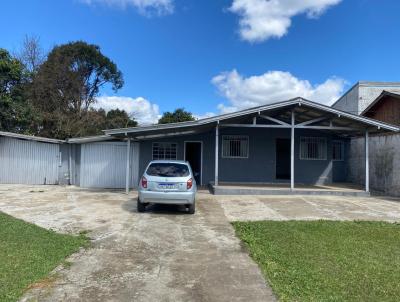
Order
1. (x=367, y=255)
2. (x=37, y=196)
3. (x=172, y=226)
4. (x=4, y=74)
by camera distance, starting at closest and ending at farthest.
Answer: (x=367, y=255) < (x=172, y=226) < (x=37, y=196) < (x=4, y=74)

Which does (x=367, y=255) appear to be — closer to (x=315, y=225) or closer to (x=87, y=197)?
(x=315, y=225)

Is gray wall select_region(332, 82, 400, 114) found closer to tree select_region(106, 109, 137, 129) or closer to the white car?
the white car

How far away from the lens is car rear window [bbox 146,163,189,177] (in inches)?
378

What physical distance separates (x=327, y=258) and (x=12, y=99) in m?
21.0

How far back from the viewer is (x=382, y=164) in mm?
16250

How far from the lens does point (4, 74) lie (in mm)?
21578

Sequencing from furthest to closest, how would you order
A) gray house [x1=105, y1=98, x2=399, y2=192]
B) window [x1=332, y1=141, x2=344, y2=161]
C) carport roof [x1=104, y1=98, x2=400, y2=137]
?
1. window [x1=332, y1=141, x2=344, y2=161]
2. gray house [x1=105, y1=98, x2=399, y2=192]
3. carport roof [x1=104, y1=98, x2=400, y2=137]

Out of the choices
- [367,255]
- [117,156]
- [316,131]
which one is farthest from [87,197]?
[316,131]

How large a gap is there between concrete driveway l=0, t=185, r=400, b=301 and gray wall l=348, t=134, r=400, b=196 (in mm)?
2103

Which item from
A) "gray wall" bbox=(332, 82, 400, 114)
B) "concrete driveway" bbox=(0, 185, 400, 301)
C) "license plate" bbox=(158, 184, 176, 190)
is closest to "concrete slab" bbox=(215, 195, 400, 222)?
"concrete driveway" bbox=(0, 185, 400, 301)

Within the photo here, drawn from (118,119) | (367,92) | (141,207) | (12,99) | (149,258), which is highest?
(367,92)

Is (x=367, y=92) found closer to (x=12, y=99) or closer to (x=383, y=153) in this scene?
(x=383, y=153)

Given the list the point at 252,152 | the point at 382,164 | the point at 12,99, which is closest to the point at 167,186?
the point at 252,152

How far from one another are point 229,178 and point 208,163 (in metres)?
1.23
